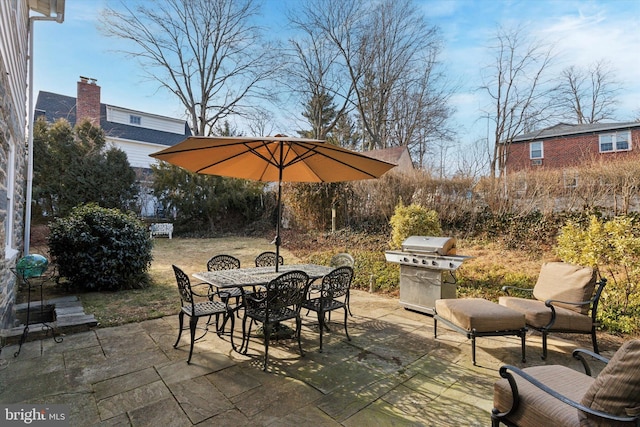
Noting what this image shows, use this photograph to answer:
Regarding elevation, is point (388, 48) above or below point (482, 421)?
above

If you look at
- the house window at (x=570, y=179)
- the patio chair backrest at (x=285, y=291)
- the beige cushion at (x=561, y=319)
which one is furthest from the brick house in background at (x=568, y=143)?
the patio chair backrest at (x=285, y=291)

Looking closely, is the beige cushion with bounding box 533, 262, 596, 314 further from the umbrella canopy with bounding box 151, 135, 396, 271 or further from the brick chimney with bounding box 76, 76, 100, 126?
the brick chimney with bounding box 76, 76, 100, 126

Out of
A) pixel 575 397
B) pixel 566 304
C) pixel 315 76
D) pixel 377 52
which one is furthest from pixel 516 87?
pixel 575 397

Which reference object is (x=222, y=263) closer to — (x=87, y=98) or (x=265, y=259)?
(x=265, y=259)

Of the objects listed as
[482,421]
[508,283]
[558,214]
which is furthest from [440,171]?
[482,421]

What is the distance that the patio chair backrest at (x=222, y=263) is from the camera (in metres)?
4.35

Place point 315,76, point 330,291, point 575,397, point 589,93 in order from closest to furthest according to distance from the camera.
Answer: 1. point 575,397
2. point 330,291
3. point 315,76
4. point 589,93

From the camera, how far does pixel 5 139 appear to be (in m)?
3.46

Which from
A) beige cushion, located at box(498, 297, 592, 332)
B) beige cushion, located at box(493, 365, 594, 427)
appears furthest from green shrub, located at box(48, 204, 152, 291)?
beige cushion, located at box(498, 297, 592, 332)

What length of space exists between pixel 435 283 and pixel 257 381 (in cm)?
291

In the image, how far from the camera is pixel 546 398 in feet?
5.66

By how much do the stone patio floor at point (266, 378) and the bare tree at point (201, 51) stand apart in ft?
49.2

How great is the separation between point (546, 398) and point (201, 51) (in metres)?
18.4

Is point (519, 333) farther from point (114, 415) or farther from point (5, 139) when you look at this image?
point (5, 139)
